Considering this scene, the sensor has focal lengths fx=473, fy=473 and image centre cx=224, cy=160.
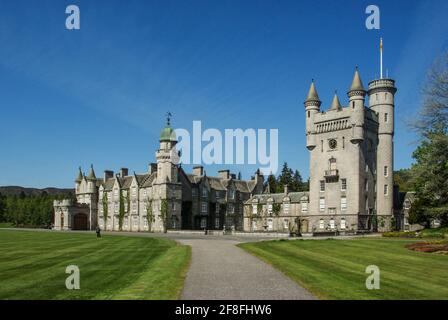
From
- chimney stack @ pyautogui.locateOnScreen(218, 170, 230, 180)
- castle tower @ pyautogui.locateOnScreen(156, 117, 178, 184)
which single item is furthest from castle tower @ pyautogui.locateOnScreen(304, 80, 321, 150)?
chimney stack @ pyautogui.locateOnScreen(218, 170, 230, 180)

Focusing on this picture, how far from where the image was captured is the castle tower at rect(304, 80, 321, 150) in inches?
2894

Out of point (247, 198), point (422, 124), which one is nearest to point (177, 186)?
point (247, 198)

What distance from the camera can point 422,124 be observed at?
130 ft

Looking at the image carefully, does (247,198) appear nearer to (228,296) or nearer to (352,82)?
(352,82)

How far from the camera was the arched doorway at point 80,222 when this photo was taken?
9829 centimetres

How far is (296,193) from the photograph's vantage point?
Result: 267ft

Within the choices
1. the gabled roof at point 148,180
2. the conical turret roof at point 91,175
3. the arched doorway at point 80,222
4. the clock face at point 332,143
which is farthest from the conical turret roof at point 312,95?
the arched doorway at point 80,222

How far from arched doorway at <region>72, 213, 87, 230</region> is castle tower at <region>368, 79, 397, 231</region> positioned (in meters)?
60.5

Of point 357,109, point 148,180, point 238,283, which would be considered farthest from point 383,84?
point 238,283

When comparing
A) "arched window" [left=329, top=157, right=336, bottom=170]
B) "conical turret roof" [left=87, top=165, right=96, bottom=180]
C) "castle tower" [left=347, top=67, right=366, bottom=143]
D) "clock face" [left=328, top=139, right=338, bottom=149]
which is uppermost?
"castle tower" [left=347, top=67, right=366, bottom=143]

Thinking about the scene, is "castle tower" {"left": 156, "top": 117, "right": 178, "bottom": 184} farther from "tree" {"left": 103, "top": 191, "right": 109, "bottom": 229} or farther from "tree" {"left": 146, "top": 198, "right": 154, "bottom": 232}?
"tree" {"left": 103, "top": 191, "right": 109, "bottom": 229}

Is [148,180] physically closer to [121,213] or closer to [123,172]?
[121,213]

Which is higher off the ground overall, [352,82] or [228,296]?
[352,82]
